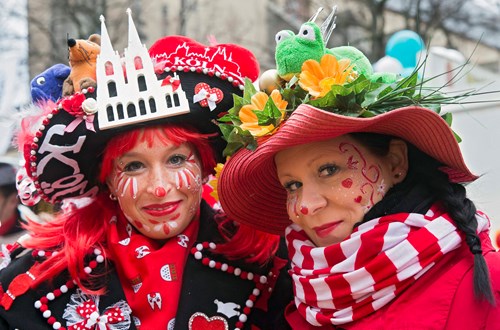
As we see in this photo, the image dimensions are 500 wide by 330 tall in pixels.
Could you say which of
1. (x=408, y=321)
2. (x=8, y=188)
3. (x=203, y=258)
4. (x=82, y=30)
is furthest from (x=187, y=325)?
(x=82, y=30)

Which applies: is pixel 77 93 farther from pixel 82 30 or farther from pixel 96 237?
pixel 82 30

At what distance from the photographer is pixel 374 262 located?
209 centimetres

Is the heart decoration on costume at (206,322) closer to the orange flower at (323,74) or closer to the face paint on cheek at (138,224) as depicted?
the face paint on cheek at (138,224)

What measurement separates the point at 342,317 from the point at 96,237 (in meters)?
1.18

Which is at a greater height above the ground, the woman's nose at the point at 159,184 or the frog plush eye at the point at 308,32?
the frog plush eye at the point at 308,32

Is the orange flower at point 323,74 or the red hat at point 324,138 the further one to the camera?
the orange flower at point 323,74

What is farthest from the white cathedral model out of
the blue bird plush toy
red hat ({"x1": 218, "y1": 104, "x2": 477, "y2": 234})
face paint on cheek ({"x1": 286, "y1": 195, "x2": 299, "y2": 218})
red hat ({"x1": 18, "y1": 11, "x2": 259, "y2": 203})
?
face paint on cheek ({"x1": 286, "y1": 195, "x2": 299, "y2": 218})

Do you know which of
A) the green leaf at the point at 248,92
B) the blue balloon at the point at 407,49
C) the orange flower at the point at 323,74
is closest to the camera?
the orange flower at the point at 323,74

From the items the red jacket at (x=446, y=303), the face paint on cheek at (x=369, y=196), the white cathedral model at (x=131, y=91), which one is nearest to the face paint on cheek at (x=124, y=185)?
the white cathedral model at (x=131, y=91)

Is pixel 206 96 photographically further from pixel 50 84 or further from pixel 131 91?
pixel 50 84

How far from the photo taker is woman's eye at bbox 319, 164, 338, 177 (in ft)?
7.56

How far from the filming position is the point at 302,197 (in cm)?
231

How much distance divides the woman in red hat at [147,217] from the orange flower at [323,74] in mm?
583

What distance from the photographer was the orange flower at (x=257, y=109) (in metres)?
2.33
